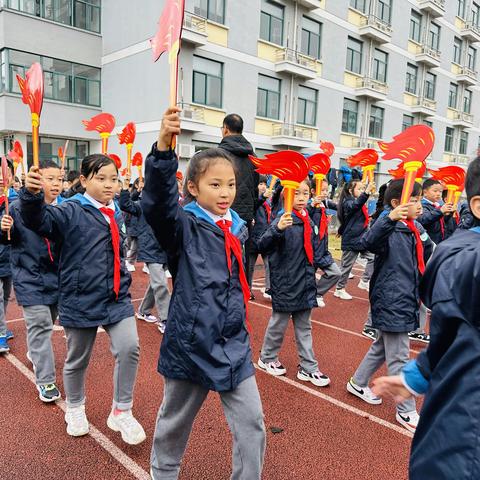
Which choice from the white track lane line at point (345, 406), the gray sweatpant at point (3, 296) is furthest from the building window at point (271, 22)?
the white track lane line at point (345, 406)

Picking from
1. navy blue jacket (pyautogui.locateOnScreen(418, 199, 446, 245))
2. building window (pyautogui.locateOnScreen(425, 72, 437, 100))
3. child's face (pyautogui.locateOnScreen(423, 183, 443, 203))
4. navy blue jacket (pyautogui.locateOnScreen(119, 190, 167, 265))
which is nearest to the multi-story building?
building window (pyautogui.locateOnScreen(425, 72, 437, 100))

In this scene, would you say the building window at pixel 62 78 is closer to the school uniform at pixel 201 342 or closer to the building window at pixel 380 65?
the building window at pixel 380 65

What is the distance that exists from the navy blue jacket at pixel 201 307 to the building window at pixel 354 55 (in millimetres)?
23169

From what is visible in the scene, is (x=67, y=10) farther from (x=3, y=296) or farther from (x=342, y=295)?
(x=3, y=296)

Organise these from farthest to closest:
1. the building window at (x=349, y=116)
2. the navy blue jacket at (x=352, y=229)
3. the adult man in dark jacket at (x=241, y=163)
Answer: the building window at (x=349, y=116), the navy blue jacket at (x=352, y=229), the adult man in dark jacket at (x=241, y=163)

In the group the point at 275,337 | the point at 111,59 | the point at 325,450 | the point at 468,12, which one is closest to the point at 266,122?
the point at 111,59

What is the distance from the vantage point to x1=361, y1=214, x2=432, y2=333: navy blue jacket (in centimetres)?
329

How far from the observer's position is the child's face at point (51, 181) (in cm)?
341

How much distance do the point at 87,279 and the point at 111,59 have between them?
18.3 meters

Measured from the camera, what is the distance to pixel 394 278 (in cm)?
338

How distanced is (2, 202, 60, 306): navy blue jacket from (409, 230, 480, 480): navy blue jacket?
2.84 metres

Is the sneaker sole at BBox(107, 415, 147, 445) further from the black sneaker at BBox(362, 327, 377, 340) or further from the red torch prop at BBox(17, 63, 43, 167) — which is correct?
the black sneaker at BBox(362, 327, 377, 340)

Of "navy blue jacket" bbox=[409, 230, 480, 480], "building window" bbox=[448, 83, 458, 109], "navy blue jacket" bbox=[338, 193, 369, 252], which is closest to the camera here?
"navy blue jacket" bbox=[409, 230, 480, 480]

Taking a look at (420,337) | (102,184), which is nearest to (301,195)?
(102,184)
